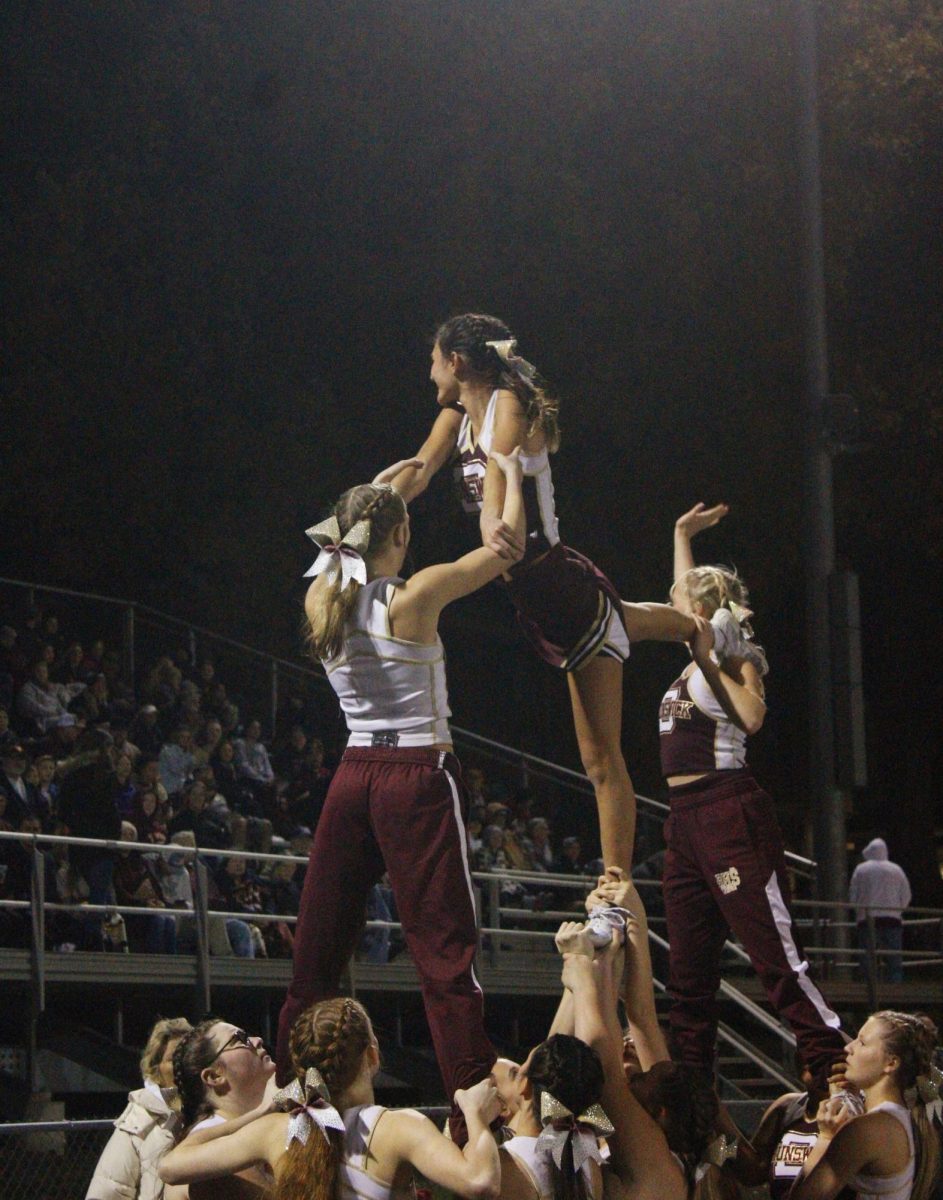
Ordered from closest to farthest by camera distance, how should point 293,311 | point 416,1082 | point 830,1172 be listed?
1. point 830,1172
2. point 416,1082
3. point 293,311

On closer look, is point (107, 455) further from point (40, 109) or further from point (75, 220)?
point (40, 109)

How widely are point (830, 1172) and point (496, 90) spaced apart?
15.0 metres

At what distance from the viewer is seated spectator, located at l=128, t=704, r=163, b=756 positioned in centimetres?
1222

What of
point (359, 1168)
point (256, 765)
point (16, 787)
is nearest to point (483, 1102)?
point (359, 1168)

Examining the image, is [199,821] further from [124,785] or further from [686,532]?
[686,532]

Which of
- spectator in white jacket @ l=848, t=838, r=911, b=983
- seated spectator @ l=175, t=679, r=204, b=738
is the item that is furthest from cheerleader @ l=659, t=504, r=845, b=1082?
spectator in white jacket @ l=848, t=838, r=911, b=983

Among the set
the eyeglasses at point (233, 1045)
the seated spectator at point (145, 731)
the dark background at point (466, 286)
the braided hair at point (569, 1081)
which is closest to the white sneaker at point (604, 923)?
the braided hair at point (569, 1081)

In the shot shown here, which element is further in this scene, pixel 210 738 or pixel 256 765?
pixel 256 765

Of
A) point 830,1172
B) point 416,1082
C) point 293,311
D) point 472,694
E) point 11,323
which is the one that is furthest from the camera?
point 472,694

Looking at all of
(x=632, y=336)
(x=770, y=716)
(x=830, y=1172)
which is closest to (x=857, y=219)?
(x=632, y=336)

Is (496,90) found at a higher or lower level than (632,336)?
higher

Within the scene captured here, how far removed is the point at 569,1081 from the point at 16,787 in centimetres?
646

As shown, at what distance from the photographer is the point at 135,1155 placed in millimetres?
5523

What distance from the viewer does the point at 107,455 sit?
16844 mm
